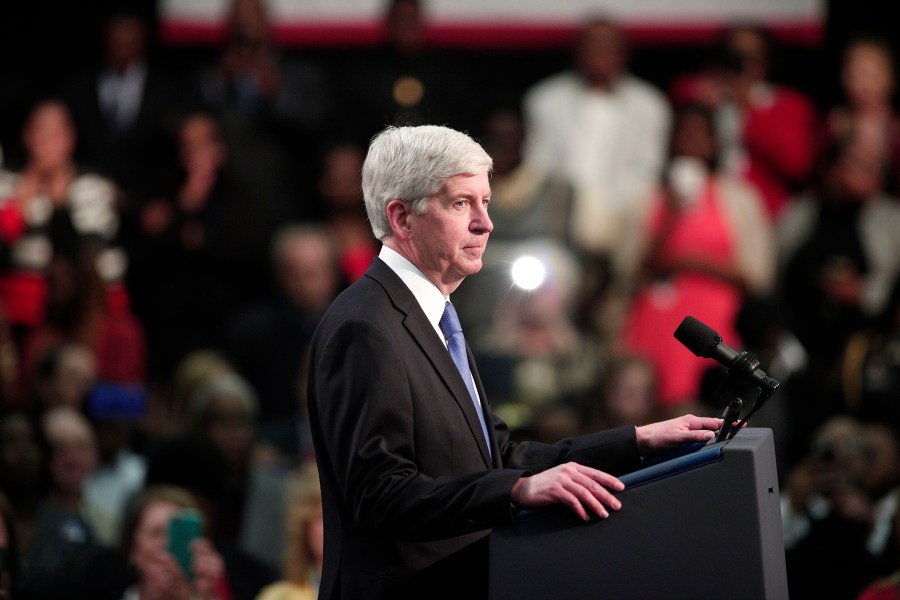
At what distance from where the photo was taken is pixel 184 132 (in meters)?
7.04

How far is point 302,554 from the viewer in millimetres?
4418

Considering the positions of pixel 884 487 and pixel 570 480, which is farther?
pixel 884 487

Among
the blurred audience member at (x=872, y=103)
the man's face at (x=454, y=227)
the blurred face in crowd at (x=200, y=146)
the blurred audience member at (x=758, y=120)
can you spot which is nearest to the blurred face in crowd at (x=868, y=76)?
the blurred audience member at (x=872, y=103)

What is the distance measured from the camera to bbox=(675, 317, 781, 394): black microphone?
2.33m

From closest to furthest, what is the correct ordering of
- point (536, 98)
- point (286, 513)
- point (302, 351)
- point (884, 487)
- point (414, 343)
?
1. point (414, 343)
2. point (286, 513)
3. point (884, 487)
4. point (302, 351)
5. point (536, 98)

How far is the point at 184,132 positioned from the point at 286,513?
2.61 metres

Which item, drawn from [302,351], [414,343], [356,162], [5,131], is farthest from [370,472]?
[5,131]

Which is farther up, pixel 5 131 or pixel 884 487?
pixel 5 131

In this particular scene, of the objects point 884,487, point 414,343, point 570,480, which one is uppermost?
point 414,343

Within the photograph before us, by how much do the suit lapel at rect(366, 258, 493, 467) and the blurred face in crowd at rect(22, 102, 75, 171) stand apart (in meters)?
4.88

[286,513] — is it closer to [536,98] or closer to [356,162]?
[356,162]

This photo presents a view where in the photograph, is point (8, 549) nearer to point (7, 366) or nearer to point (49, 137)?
point (7, 366)

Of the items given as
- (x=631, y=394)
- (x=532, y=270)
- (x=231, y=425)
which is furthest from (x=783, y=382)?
(x=231, y=425)

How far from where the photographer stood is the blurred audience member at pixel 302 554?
171 inches
